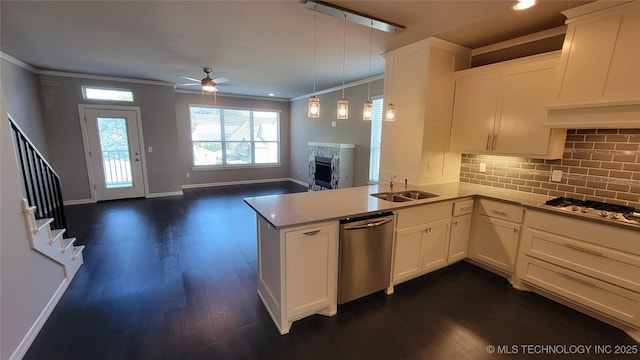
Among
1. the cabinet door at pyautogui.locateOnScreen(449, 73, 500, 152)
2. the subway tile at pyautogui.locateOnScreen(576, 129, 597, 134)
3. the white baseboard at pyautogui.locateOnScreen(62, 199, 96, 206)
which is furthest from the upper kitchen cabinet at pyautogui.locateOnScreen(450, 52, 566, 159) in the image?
the white baseboard at pyautogui.locateOnScreen(62, 199, 96, 206)

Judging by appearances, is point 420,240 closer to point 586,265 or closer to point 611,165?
point 586,265

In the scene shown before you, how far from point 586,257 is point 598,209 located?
0.46 m

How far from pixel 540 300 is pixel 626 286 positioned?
64 centimetres

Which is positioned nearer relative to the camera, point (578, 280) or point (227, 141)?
point (578, 280)

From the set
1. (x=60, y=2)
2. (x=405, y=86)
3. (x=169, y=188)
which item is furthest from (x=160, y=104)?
(x=405, y=86)

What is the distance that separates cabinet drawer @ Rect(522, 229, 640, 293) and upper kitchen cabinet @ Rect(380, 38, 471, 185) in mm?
1233

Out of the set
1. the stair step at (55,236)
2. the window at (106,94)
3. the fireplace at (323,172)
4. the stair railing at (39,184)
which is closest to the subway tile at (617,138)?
the fireplace at (323,172)

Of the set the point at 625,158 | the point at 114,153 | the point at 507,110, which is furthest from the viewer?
the point at 114,153

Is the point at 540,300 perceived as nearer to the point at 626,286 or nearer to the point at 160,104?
the point at 626,286

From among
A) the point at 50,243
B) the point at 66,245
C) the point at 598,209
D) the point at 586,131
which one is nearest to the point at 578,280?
the point at 598,209

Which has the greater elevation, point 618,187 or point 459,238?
point 618,187

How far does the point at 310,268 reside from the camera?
2.05 metres

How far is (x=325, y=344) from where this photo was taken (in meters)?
1.92

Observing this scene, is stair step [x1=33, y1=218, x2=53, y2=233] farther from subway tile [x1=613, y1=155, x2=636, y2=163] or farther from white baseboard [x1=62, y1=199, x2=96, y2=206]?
subway tile [x1=613, y1=155, x2=636, y2=163]
